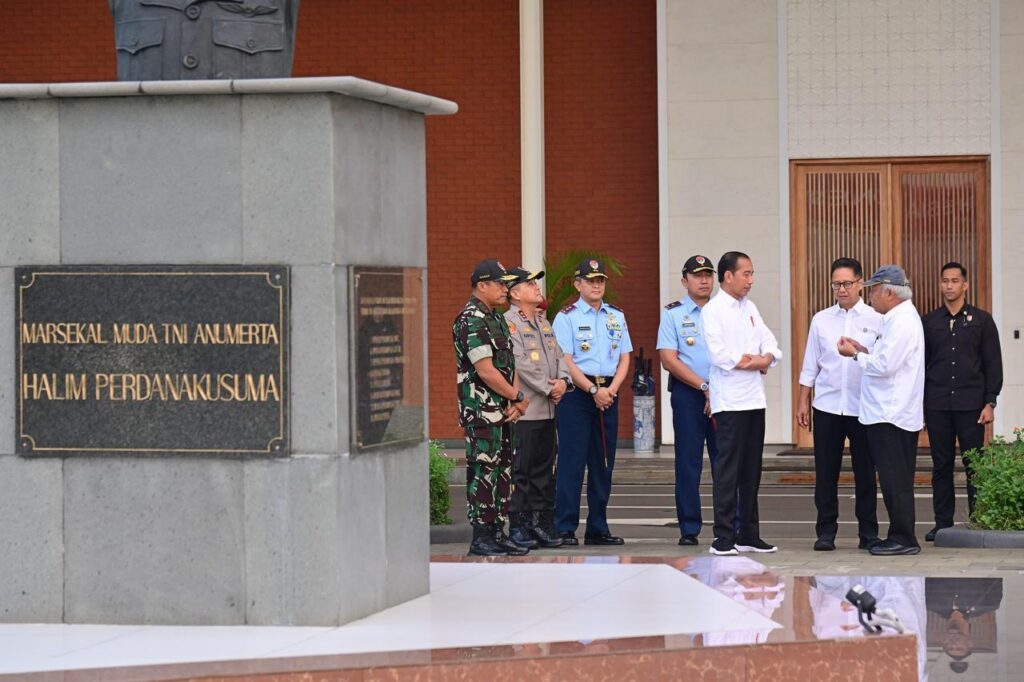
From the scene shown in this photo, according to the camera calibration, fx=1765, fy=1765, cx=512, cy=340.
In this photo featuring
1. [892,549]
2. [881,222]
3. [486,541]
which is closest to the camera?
[486,541]

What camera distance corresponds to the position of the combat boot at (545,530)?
11.4 m

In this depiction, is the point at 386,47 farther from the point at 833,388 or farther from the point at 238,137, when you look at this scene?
the point at 238,137

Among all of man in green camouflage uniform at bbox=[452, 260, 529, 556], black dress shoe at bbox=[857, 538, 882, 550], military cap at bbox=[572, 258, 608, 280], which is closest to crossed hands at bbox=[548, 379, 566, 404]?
man in green camouflage uniform at bbox=[452, 260, 529, 556]

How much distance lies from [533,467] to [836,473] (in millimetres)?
1954

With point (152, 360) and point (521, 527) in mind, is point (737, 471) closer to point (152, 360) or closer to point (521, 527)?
point (521, 527)

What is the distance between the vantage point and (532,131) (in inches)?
740

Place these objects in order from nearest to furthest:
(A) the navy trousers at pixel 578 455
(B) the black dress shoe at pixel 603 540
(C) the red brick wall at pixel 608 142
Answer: (B) the black dress shoe at pixel 603 540 < (A) the navy trousers at pixel 578 455 < (C) the red brick wall at pixel 608 142

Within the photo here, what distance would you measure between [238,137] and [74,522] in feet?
5.57

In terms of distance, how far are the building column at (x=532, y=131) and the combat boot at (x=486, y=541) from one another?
8525 millimetres

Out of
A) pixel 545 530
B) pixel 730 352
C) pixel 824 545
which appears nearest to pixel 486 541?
pixel 545 530

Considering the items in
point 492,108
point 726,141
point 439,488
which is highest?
point 492,108

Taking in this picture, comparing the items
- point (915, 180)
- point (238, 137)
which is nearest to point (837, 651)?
point (238, 137)

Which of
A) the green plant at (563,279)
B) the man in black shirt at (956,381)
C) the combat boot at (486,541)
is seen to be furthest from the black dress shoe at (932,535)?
the green plant at (563,279)

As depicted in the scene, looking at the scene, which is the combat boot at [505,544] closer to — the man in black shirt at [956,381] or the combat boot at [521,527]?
the combat boot at [521,527]
